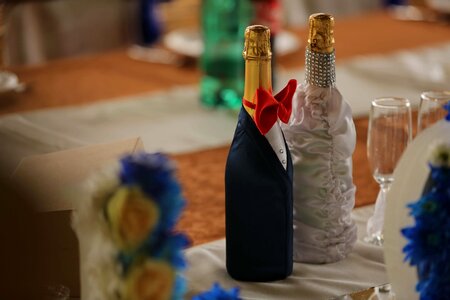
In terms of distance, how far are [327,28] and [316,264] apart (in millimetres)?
290

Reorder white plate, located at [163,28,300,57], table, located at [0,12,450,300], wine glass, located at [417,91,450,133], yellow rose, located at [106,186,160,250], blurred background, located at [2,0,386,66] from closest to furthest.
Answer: yellow rose, located at [106,186,160,250]
wine glass, located at [417,91,450,133]
table, located at [0,12,450,300]
white plate, located at [163,28,300,57]
blurred background, located at [2,0,386,66]

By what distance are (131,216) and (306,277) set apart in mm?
380

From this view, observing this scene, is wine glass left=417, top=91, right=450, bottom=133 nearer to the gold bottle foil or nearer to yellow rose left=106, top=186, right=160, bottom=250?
the gold bottle foil

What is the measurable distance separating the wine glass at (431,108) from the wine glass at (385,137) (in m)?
0.02

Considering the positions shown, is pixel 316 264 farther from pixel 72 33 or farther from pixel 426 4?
pixel 72 33

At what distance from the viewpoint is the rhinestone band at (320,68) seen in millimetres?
1034

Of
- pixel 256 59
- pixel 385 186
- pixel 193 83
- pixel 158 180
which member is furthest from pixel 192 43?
pixel 158 180

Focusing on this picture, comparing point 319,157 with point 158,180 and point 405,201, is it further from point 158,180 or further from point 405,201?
point 158,180

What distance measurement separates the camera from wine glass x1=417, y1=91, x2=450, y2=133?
1.11 m

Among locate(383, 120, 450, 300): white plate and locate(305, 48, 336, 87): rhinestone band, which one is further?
locate(305, 48, 336, 87): rhinestone band

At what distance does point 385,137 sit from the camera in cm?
113

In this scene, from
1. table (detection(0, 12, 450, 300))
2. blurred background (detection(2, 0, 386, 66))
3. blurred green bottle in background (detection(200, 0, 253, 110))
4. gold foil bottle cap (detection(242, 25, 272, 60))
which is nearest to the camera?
gold foil bottle cap (detection(242, 25, 272, 60))

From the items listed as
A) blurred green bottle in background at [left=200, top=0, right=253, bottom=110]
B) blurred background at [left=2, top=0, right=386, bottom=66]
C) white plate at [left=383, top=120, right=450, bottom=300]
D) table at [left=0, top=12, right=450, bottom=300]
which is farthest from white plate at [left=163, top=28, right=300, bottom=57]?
white plate at [left=383, top=120, right=450, bottom=300]

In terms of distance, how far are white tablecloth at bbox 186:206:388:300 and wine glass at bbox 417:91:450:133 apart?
0.17 meters
